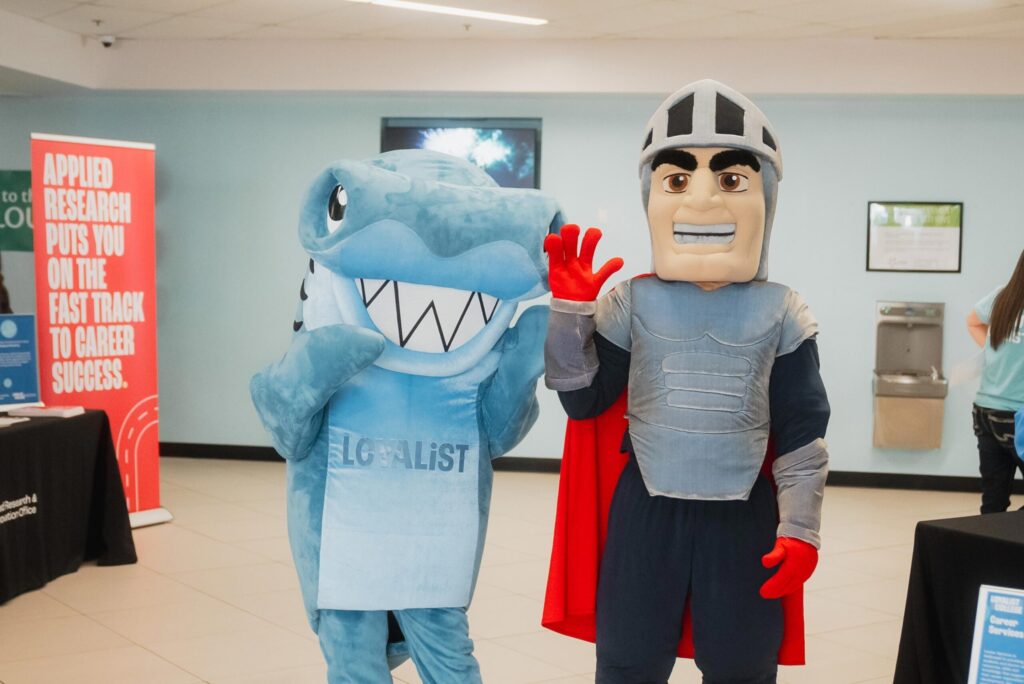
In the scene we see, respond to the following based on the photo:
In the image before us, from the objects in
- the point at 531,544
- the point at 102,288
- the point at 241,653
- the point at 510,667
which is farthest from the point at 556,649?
the point at 102,288

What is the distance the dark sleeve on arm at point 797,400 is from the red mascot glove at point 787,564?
0.69 ft

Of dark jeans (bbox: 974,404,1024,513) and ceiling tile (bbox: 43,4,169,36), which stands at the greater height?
ceiling tile (bbox: 43,4,169,36)

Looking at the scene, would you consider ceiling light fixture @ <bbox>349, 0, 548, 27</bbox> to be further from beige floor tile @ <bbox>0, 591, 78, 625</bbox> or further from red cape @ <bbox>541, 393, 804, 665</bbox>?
red cape @ <bbox>541, 393, 804, 665</bbox>

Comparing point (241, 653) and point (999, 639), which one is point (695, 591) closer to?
point (999, 639)

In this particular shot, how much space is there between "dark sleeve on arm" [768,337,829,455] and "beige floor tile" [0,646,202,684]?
2.28 meters

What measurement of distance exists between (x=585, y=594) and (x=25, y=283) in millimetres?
7088

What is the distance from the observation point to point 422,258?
273cm

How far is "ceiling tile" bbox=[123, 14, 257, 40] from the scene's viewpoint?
7.14 meters

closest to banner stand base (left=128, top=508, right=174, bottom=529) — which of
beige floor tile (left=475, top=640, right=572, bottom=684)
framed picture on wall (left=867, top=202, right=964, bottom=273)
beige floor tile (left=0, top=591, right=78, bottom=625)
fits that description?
beige floor tile (left=0, top=591, right=78, bottom=625)

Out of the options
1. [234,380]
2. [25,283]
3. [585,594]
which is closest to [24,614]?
[585,594]

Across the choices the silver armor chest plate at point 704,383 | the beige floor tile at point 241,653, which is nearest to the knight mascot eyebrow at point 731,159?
the silver armor chest plate at point 704,383

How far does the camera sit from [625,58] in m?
7.45

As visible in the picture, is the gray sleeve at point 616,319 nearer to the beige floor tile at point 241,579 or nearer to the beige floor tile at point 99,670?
the beige floor tile at point 99,670

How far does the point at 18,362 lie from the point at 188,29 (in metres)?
2.99
